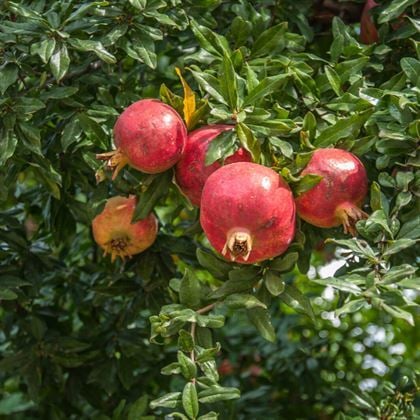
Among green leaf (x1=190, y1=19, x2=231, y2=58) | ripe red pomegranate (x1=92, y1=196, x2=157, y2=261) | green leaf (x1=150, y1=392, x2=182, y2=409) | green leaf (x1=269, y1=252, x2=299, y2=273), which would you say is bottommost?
ripe red pomegranate (x1=92, y1=196, x2=157, y2=261)

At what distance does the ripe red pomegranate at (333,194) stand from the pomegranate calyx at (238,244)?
5.7 inches

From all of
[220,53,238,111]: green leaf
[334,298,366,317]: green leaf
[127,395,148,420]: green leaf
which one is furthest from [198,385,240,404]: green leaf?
[127,395,148,420]: green leaf

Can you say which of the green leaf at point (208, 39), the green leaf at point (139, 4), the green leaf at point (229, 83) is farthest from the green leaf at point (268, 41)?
the green leaf at point (229, 83)

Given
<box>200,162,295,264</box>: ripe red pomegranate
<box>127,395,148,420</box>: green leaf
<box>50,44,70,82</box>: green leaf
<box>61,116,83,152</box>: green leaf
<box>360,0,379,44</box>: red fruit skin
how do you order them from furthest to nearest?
<box>360,0,379,44</box>: red fruit skin
<box>127,395,148,420</box>: green leaf
<box>61,116,83,152</box>: green leaf
<box>50,44,70,82</box>: green leaf
<box>200,162,295,264</box>: ripe red pomegranate

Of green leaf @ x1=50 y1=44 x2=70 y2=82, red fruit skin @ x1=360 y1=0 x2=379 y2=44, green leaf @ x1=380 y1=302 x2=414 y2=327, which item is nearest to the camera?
green leaf @ x1=380 y1=302 x2=414 y2=327

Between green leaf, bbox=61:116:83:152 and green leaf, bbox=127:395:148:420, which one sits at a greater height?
green leaf, bbox=61:116:83:152

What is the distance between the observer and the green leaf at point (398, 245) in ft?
4.42

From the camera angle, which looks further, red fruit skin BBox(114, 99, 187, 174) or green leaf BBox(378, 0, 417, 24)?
green leaf BBox(378, 0, 417, 24)

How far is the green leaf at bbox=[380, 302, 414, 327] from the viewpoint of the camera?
4.00 ft

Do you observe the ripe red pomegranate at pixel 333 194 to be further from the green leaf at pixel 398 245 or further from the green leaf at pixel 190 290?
the green leaf at pixel 190 290

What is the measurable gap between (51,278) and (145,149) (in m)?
0.96

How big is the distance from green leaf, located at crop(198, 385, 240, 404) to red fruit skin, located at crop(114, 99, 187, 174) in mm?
383

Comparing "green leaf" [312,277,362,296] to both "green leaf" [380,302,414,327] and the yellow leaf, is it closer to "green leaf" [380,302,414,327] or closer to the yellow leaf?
"green leaf" [380,302,414,327]

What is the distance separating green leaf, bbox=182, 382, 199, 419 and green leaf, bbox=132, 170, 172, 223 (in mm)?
410
